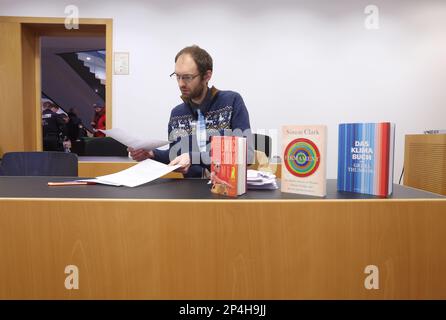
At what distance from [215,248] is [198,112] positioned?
1130 mm

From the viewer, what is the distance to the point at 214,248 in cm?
89

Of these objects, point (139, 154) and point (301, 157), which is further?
point (139, 154)

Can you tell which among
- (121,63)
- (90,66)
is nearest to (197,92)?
(121,63)

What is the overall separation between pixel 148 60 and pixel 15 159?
1.97 metres

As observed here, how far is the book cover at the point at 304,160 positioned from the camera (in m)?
0.98

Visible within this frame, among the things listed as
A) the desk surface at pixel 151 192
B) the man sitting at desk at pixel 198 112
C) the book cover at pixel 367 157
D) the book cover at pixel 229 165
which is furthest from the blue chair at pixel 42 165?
the book cover at pixel 367 157

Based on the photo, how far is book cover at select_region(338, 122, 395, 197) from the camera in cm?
99

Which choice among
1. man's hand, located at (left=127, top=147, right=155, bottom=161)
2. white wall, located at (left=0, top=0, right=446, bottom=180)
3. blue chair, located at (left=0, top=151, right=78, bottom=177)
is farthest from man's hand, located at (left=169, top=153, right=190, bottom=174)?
white wall, located at (left=0, top=0, right=446, bottom=180)

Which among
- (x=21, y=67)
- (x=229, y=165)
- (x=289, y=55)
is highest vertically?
(x=289, y=55)

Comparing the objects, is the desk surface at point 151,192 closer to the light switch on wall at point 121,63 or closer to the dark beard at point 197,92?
the dark beard at point 197,92

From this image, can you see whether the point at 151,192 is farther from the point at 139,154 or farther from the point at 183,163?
the point at 139,154

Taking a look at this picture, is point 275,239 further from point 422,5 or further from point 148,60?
point 422,5

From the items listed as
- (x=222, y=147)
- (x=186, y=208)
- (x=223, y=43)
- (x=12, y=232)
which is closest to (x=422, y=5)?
(x=223, y=43)

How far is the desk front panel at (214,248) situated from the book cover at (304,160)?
0.37ft
